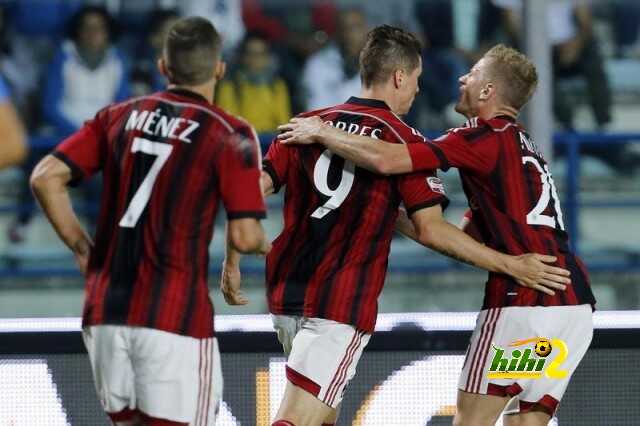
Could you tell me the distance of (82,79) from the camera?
8688 mm

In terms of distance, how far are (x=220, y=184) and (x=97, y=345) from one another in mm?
597

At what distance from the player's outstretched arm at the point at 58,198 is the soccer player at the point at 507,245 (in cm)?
92

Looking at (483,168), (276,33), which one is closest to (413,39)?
(483,168)

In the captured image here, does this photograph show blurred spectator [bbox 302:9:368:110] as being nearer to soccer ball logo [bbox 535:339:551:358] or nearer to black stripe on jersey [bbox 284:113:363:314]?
black stripe on jersey [bbox 284:113:363:314]

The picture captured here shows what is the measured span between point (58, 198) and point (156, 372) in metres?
0.61

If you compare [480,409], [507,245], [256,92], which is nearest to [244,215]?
[507,245]

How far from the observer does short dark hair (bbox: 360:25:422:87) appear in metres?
4.29

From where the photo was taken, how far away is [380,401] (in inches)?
188

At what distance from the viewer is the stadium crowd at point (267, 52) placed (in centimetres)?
868

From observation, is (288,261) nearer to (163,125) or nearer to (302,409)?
(302,409)

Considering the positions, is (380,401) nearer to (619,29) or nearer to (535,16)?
(535,16)

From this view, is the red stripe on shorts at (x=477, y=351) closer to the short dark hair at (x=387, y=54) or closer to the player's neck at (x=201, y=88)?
the short dark hair at (x=387, y=54)

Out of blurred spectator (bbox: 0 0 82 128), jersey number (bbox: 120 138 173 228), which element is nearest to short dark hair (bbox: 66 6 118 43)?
blurred spectator (bbox: 0 0 82 128)

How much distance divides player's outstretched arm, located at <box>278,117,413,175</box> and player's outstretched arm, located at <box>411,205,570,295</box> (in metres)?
0.20
